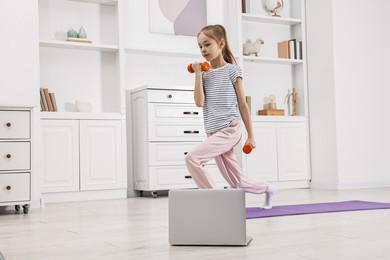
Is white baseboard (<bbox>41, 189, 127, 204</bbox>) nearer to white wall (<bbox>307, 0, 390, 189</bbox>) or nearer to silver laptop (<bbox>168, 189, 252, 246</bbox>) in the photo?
white wall (<bbox>307, 0, 390, 189</bbox>)

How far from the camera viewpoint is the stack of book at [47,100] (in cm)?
471

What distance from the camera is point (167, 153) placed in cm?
495

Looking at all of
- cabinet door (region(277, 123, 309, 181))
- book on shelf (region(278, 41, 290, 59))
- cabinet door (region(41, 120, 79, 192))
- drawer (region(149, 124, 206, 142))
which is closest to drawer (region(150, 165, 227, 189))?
drawer (region(149, 124, 206, 142))

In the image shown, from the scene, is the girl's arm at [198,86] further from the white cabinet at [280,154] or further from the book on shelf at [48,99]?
the white cabinet at [280,154]

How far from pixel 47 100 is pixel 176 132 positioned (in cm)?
116

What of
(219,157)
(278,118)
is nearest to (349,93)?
(278,118)

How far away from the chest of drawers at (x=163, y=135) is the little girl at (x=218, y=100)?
218cm

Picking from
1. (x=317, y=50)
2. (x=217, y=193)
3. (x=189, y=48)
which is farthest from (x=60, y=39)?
(x=217, y=193)

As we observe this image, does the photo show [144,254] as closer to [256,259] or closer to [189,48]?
[256,259]

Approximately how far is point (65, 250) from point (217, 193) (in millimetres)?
621

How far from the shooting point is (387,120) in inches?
227

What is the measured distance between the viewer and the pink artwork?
5398 mm

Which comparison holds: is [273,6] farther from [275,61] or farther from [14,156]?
[14,156]

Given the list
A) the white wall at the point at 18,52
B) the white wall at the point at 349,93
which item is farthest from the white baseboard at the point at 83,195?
the white wall at the point at 349,93
